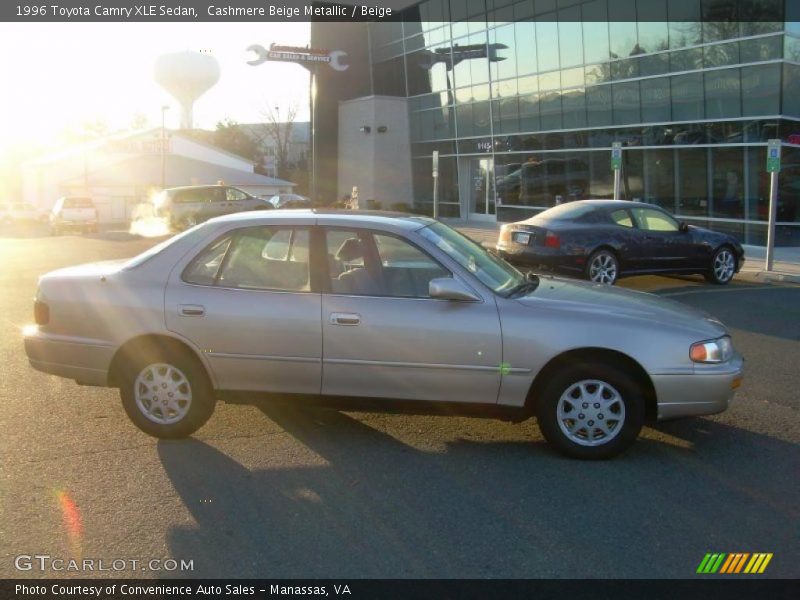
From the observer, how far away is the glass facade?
65.8 feet

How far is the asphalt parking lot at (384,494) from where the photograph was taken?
388 centimetres

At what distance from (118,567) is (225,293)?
2.10m

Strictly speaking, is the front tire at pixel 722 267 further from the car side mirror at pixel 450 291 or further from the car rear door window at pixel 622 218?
the car side mirror at pixel 450 291

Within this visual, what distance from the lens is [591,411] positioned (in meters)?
5.08

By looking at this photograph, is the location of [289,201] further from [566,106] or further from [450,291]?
[450,291]

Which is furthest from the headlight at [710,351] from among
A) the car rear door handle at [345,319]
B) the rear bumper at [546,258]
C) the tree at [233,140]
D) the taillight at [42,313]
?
the tree at [233,140]

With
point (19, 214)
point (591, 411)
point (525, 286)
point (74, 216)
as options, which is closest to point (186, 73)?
point (19, 214)

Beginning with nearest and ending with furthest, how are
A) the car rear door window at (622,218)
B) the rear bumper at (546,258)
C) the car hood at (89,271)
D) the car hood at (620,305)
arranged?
the car hood at (620,305)
the car hood at (89,271)
the rear bumper at (546,258)
the car rear door window at (622,218)

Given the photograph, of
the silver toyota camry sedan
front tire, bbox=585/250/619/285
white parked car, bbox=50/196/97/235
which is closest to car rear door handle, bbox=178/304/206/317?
the silver toyota camry sedan

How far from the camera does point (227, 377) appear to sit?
5387 millimetres

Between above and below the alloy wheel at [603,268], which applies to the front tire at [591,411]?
below

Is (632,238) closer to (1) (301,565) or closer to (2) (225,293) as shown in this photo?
(2) (225,293)

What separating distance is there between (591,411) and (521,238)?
8.24 meters

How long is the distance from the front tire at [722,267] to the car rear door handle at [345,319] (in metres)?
10.5
